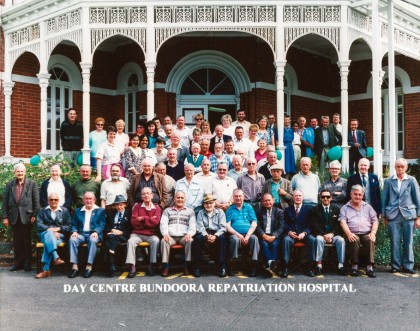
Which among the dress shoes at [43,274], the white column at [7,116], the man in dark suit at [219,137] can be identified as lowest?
the dress shoes at [43,274]

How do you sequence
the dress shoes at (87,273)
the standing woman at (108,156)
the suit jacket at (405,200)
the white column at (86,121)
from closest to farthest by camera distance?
the dress shoes at (87,273), the suit jacket at (405,200), the standing woman at (108,156), the white column at (86,121)

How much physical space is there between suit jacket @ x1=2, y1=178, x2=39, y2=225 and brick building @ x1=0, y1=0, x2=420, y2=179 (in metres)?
2.87

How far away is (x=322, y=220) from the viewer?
9508 mm

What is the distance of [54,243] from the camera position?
918cm

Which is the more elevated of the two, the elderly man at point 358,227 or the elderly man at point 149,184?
the elderly man at point 149,184

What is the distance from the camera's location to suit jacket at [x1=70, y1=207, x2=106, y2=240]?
9.45 m

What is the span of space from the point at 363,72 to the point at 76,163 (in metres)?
9.75

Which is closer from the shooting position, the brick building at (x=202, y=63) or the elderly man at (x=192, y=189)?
the elderly man at (x=192, y=189)

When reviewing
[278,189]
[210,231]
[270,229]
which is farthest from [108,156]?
[270,229]

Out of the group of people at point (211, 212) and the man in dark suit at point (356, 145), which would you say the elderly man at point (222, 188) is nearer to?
the group of people at point (211, 212)

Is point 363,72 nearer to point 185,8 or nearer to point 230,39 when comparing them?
point 230,39

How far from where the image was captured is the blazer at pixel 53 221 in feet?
31.0

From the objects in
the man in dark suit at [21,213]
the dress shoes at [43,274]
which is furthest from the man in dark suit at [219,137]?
the dress shoes at [43,274]

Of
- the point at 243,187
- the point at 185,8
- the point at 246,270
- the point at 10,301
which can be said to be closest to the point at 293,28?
the point at 185,8
